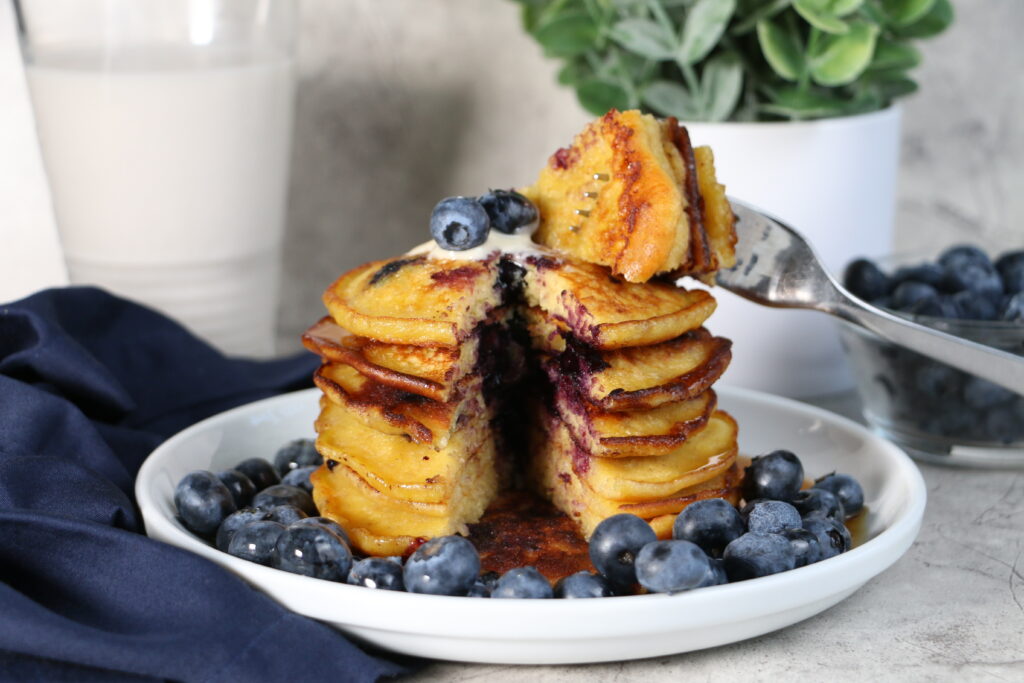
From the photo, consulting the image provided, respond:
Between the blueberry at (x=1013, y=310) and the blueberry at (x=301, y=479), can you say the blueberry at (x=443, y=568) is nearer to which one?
the blueberry at (x=301, y=479)

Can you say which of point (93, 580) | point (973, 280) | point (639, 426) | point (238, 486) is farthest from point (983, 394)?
point (93, 580)

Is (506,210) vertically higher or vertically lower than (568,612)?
higher

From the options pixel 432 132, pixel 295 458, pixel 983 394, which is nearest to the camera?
pixel 295 458

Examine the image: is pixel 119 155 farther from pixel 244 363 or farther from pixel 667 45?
pixel 667 45

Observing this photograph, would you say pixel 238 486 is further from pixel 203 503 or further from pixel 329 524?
pixel 329 524

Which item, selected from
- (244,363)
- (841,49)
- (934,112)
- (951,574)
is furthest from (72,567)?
(934,112)
